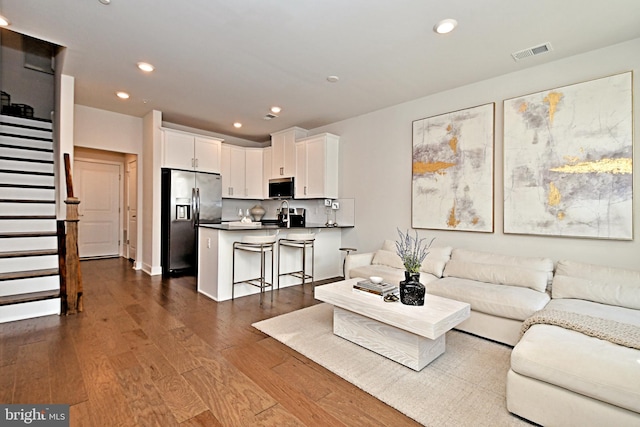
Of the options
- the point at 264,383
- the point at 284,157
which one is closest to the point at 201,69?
the point at 284,157

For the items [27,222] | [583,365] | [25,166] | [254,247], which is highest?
[25,166]

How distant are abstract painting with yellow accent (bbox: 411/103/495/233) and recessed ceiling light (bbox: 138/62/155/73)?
137 inches

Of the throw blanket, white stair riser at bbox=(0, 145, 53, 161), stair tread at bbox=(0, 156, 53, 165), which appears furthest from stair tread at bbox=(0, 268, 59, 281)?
the throw blanket

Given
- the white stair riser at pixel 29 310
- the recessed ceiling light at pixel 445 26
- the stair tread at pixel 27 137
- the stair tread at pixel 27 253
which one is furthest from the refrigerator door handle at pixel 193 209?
the recessed ceiling light at pixel 445 26

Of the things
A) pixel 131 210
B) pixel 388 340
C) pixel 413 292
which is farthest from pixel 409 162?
pixel 131 210

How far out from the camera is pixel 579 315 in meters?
2.06

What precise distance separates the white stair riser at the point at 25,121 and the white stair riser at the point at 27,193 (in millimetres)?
1537

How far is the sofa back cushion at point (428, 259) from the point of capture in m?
3.52

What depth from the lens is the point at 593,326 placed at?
6.07 feet

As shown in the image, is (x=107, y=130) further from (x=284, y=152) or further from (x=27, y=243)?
(x=284, y=152)

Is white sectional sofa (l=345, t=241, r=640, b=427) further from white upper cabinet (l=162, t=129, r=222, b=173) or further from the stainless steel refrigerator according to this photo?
white upper cabinet (l=162, t=129, r=222, b=173)

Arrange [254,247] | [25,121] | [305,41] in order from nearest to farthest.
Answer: [305,41] < [254,247] < [25,121]

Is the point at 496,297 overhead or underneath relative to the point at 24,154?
underneath

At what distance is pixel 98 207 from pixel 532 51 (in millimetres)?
8185
